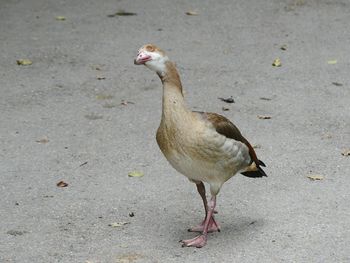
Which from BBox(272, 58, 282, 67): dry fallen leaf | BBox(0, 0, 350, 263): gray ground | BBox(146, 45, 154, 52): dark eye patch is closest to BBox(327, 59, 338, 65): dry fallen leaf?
BBox(0, 0, 350, 263): gray ground

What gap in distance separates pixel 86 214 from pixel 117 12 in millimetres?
6089

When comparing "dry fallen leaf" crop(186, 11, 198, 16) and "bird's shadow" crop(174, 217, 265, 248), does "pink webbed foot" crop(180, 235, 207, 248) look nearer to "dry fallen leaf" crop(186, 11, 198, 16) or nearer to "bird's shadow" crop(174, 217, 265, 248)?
"bird's shadow" crop(174, 217, 265, 248)

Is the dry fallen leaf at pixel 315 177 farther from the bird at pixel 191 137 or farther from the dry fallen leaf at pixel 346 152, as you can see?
the bird at pixel 191 137

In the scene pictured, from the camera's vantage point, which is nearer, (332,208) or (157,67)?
(157,67)

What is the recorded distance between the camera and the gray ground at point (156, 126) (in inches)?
211

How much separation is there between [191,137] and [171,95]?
29 centimetres

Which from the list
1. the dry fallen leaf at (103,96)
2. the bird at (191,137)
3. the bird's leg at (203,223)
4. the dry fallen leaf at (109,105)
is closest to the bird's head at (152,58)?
the bird at (191,137)

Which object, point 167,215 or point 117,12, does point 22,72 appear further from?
point 167,215

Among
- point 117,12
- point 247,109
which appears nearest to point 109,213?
point 247,109

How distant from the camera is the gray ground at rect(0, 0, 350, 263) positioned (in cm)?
536

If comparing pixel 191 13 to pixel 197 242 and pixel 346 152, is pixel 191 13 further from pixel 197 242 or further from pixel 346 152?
pixel 197 242

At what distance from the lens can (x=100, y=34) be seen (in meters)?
10.4

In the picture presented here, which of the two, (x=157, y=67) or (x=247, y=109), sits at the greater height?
(x=157, y=67)

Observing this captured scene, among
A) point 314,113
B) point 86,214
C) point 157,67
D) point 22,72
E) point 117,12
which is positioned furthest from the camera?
point 117,12
